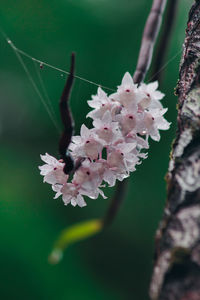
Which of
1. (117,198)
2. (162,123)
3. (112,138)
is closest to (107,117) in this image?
(112,138)

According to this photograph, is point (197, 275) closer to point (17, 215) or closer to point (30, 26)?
point (17, 215)

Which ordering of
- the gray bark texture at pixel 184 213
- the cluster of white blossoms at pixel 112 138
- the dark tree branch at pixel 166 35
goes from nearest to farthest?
the gray bark texture at pixel 184 213
the cluster of white blossoms at pixel 112 138
the dark tree branch at pixel 166 35

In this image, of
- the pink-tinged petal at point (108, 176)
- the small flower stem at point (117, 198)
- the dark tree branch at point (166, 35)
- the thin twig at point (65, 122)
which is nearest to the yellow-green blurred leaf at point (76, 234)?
the small flower stem at point (117, 198)

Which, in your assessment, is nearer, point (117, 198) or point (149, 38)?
point (149, 38)

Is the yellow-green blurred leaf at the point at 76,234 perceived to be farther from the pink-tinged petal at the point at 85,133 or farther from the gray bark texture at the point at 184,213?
the gray bark texture at the point at 184,213

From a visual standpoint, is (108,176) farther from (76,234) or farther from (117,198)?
(76,234)

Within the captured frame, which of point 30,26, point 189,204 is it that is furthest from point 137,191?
point 189,204
